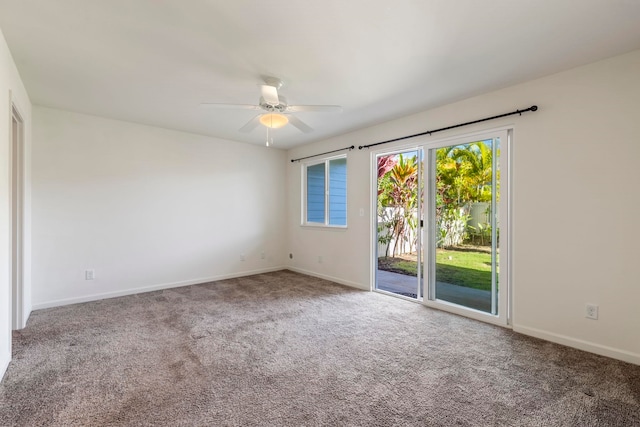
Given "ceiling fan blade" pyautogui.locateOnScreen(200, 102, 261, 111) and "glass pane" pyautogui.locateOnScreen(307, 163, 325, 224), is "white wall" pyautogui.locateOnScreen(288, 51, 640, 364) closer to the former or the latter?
"ceiling fan blade" pyautogui.locateOnScreen(200, 102, 261, 111)

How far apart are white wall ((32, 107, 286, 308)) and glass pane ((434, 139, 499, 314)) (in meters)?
3.09

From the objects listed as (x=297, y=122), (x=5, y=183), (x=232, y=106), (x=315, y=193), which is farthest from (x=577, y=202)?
(x=5, y=183)

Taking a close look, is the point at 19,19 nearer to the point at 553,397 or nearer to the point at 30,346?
the point at 30,346

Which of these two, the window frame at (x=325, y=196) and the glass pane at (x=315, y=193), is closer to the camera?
the window frame at (x=325, y=196)

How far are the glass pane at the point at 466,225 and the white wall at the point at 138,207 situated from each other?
10.1ft

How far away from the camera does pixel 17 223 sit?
287 centimetres

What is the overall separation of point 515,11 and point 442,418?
2.40 metres

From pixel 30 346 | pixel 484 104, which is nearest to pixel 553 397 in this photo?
pixel 484 104

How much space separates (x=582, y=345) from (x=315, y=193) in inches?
152

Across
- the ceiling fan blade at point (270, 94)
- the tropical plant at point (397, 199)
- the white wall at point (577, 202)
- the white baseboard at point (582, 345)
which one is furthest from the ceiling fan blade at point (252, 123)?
the white baseboard at point (582, 345)

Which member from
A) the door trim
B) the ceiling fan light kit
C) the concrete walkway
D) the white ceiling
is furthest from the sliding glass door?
the door trim

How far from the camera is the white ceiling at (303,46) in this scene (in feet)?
5.89

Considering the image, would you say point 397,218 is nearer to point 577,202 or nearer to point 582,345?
point 577,202

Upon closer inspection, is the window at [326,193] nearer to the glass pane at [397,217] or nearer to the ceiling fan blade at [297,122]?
the glass pane at [397,217]
